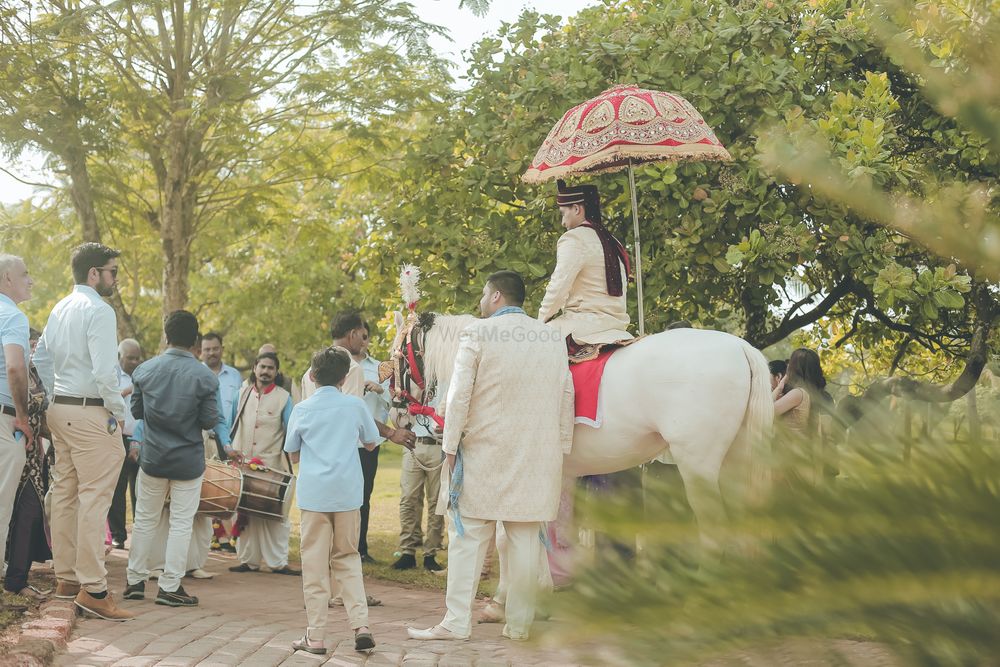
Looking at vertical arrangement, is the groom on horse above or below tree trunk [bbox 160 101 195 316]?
below

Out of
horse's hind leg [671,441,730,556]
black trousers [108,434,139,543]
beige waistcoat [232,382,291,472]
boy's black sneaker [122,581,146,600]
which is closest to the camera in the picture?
horse's hind leg [671,441,730,556]

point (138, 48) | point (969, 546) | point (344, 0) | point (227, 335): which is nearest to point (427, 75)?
point (344, 0)

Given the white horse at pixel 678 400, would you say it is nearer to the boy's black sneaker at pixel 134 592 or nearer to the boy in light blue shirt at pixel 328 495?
the boy in light blue shirt at pixel 328 495

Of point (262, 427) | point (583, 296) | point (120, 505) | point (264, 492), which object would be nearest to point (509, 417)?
point (583, 296)

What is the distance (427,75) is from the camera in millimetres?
11844

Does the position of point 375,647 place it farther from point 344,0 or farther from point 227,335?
point 227,335

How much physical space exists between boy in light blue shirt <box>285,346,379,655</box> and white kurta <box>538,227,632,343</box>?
4.61ft

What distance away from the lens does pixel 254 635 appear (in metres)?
6.32

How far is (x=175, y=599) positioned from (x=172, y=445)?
110 centimetres

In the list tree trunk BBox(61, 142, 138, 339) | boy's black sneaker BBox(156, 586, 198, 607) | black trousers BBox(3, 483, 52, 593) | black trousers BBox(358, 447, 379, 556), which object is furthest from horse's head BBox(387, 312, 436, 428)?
tree trunk BBox(61, 142, 138, 339)

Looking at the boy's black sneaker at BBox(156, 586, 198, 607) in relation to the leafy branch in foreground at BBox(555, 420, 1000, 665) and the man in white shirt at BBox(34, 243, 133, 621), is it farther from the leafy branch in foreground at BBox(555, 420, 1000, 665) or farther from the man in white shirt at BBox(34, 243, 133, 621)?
the leafy branch in foreground at BBox(555, 420, 1000, 665)

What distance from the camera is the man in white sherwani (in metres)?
6.18

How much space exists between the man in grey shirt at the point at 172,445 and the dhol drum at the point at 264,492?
131cm

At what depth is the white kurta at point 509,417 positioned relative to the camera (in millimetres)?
6188
